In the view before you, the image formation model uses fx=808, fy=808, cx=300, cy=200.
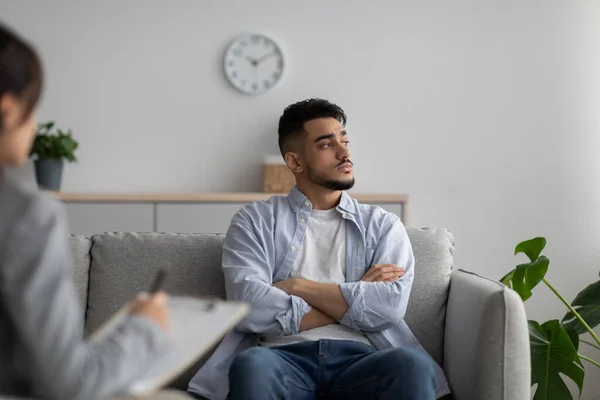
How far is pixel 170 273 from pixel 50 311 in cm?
162

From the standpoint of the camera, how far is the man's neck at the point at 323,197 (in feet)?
8.96

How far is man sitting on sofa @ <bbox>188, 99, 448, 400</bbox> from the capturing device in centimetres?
216

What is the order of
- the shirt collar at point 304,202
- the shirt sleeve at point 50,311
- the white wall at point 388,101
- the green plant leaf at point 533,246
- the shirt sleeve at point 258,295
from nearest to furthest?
the shirt sleeve at point 50,311
the shirt sleeve at point 258,295
the shirt collar at point 304,202
the green plant leaf at point 533,246
the white wall at point 388,101

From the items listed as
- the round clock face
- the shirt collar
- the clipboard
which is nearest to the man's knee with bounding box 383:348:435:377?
the shirt collar

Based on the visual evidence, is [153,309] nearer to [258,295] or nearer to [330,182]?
[258,295]

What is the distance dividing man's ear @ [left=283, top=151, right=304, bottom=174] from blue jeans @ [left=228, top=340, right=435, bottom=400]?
2.38 feet

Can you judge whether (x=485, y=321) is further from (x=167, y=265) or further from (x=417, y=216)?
(x=417, y=216)

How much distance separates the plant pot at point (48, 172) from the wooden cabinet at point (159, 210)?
0.14 meters

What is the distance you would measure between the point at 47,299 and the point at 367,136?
12.7 ft

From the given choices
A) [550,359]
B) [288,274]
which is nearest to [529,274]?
[550,359]

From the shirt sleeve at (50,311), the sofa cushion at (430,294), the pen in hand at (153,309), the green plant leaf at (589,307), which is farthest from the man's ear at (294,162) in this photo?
the shirt sleeve at (50,311)

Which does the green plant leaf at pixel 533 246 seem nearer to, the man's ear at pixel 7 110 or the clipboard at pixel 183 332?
the clipboard at pixel 183 332

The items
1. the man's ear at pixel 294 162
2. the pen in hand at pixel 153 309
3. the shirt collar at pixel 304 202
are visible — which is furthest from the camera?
the man's ear at pixel 294 162

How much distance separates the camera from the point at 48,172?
4.29m
